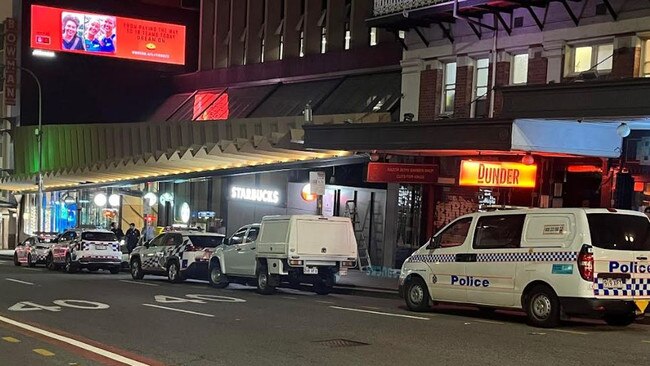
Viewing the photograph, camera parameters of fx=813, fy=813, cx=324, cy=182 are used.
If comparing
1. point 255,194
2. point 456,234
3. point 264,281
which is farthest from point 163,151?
point 456,234

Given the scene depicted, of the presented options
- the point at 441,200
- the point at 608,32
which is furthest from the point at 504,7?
the point at 441,200

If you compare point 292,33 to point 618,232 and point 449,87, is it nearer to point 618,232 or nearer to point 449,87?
point 449,87

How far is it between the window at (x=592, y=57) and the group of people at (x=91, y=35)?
118 ft

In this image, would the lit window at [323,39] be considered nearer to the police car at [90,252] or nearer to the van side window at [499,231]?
the police car at [90,252]

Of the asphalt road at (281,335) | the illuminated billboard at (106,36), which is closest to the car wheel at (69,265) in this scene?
the asphalt road at (281,335)

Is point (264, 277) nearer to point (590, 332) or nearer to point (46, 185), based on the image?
point (590, 332)

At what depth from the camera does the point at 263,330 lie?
12336 millimetres

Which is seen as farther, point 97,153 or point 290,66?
point 97,153

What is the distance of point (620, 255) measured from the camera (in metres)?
12.6

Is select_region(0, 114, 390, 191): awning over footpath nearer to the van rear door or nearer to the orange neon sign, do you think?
the orange neon sign

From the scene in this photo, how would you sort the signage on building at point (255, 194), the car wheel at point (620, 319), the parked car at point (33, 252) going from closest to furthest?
the car wheel at point (620, 319) < the parked car at point (33, 252) < the signage on building at point (255, 194)

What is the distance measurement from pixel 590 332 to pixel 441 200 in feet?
40.2

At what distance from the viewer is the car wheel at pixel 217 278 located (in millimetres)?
22672

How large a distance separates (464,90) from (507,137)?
5.49m
